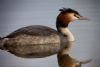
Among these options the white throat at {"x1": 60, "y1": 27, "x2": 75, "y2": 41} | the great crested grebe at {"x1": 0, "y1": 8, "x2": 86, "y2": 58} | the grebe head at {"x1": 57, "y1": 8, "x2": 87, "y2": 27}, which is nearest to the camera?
the great crested grebe at {"x1": 0, "y1": 8, "x2": 86, "y2": 58}

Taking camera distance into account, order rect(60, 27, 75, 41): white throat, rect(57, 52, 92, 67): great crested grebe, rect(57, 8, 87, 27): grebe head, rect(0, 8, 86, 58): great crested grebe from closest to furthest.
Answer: rect(57, 52, 92, 67): great crested grebe → rect(0, 8, 86, 58): great crested grebe → rect(60, 27, 75, 41): white throat → rect(57, 8, 87, 27): grebe head

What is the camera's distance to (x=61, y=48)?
469 cm

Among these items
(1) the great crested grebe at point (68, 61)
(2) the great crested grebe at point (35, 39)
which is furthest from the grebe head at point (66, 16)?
(1) the great crested grebe at point (68, 61)

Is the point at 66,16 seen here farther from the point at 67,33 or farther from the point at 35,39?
the point at 35,39

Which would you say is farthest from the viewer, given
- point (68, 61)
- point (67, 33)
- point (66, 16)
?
point (66, 16)

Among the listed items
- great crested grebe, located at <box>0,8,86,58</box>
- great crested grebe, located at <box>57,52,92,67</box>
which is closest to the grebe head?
great crested grebe, located at <box>0,8,86,58</box>

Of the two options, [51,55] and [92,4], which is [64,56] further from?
[92,4]

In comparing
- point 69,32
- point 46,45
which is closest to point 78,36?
point 69,32

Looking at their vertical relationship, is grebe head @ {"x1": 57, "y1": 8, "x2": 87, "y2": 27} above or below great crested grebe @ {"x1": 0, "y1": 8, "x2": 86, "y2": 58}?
above

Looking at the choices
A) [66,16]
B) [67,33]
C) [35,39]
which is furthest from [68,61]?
[66,16]

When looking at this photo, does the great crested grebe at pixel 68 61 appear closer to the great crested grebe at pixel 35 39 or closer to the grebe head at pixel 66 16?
the great crested grebe at pixel 35 39

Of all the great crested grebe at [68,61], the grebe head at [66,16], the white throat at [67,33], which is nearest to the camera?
the great crested grebe at [68,61]

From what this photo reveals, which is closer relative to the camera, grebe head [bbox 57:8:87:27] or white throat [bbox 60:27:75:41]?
white throat [bbox 60:27:75:41]

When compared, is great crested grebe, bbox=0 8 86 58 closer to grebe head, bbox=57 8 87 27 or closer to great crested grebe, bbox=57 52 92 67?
grebe head, bbox=57 8 87 27
